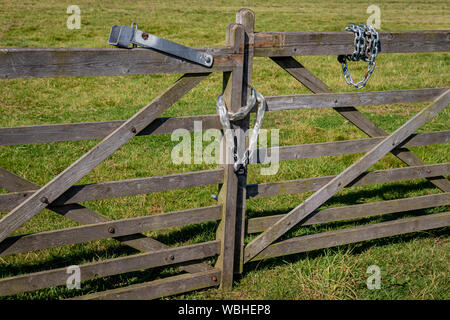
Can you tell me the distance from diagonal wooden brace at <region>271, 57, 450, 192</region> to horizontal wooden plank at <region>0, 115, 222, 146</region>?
78cm

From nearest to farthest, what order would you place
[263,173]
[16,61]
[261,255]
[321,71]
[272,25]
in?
[16,61], [261,255], [263,173], [321,71], [272,25]

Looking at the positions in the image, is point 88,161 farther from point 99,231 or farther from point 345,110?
point 345,110

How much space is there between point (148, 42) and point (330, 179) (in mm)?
2212

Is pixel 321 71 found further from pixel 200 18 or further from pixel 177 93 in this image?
pixel 200 18

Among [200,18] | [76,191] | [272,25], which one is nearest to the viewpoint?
[76,191]

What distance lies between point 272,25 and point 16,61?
815 inches

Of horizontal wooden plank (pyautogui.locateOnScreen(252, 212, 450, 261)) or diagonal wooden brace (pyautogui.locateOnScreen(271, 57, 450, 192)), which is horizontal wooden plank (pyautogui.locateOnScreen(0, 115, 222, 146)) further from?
horizontal wooden plank (pyautogui.locateOnScreen(252, 212, 450, 261))

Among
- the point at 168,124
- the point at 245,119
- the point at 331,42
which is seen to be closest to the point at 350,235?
the point at 245,119

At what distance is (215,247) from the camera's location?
415cm

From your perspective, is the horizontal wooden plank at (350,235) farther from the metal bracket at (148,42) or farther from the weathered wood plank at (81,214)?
the metal bracket at (148,42)

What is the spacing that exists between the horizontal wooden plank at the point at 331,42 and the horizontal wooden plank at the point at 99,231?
1430mm

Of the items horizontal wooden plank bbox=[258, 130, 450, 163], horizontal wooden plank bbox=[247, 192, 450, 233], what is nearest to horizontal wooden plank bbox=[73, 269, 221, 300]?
horizontal wooden plank bbox=[247, 192, 450, 233]

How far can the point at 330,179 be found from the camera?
4520 millimetres

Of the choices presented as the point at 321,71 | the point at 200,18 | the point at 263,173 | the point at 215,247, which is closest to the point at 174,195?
the point at 263,173
